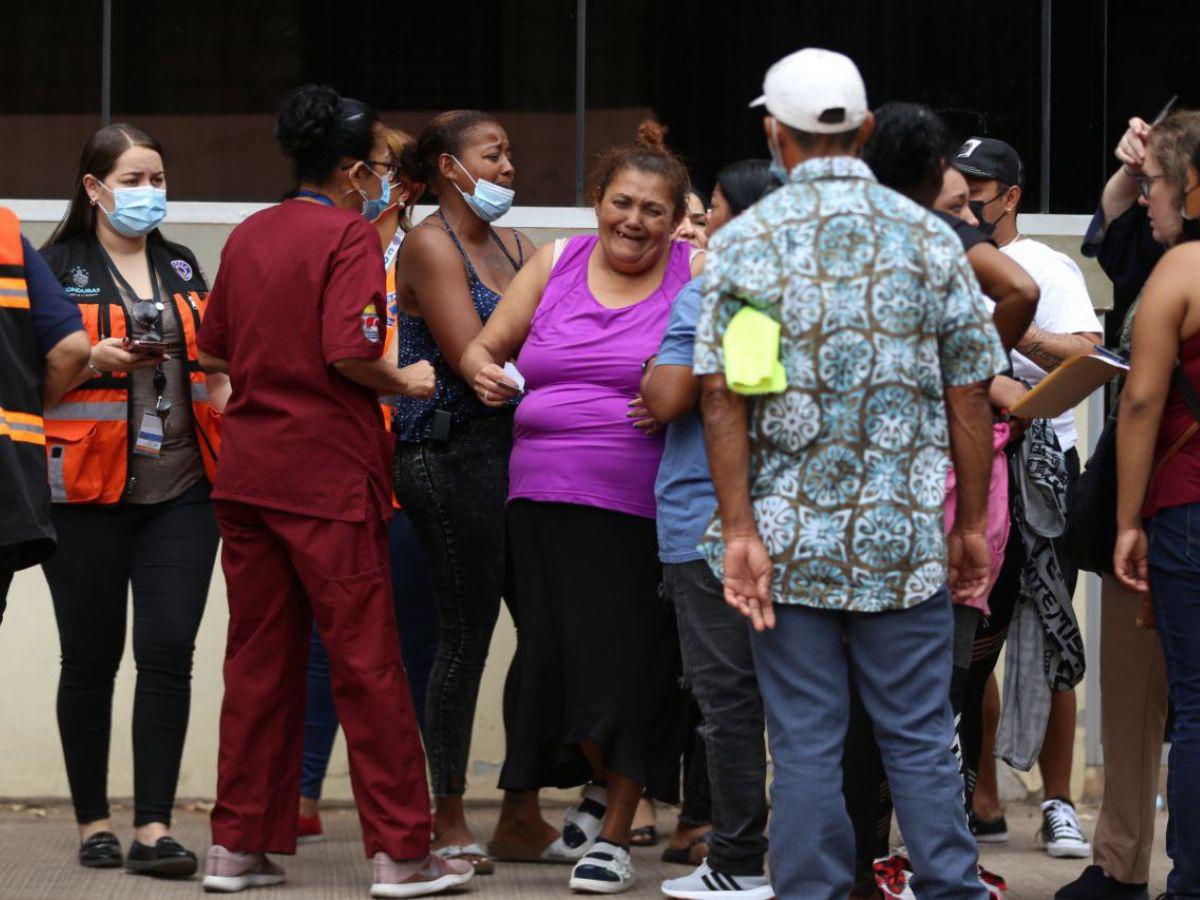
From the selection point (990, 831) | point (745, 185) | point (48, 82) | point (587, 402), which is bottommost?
point (990, 831)

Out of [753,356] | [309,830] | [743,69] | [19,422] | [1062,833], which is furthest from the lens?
[743,69]

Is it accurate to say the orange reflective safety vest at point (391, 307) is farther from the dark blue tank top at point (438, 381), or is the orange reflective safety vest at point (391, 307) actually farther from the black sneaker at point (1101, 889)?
the black sneaker at point (1101, 889)

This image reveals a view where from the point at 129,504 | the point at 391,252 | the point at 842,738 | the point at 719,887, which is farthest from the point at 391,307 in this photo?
the point at 842,738

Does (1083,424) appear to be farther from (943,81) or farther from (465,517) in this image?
(465,517)

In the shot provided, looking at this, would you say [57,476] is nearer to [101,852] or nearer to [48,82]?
[101,852]

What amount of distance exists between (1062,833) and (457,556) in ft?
6.81

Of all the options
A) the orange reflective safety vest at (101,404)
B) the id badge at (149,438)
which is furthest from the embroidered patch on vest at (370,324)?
the id badge at (149,438)

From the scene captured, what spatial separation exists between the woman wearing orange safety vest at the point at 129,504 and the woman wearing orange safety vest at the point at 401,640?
2.06 feet

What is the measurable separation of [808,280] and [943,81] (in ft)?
12.2

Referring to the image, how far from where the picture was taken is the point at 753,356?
3.87 metres

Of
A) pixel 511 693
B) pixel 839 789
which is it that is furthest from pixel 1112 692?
pixel 511 693

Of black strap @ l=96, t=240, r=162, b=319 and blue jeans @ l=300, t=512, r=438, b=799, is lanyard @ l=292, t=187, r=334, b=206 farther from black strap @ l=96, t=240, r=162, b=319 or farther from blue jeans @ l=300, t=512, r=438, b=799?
blue jeans @ l=300, t=512, r=438, b=799

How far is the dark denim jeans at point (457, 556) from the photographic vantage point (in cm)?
550

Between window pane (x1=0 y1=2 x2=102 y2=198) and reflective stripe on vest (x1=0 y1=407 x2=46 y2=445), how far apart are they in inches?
117
